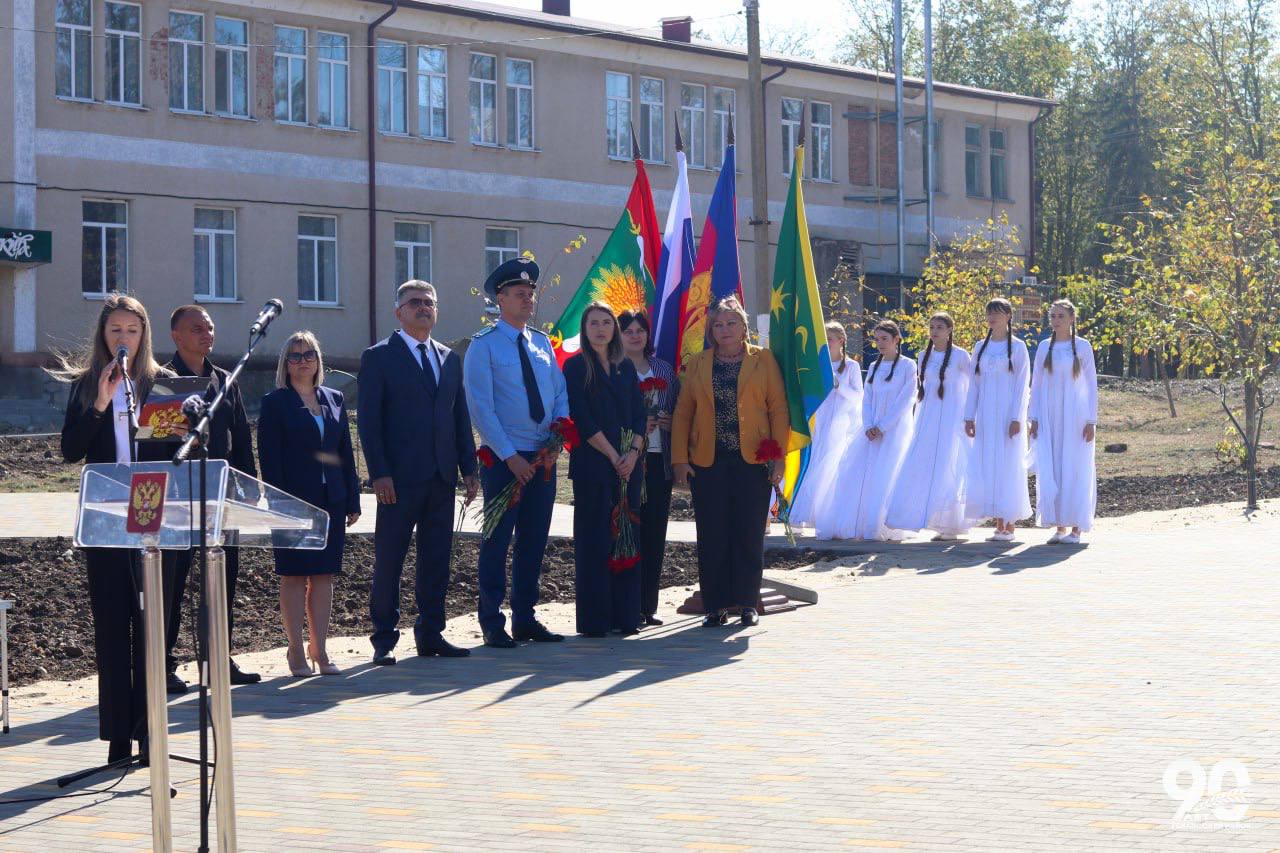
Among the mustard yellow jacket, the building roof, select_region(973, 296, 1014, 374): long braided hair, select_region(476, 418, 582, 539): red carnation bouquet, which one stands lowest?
select_region(476, 418, 582, 539): red carnation bouquet

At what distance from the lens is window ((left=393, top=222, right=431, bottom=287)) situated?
38125 millimetres

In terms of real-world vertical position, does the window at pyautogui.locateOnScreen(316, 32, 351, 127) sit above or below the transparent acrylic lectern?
above

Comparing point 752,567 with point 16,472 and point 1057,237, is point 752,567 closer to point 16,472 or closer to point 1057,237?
point 16,472

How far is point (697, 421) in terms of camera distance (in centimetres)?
1172

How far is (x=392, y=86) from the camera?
37.7 m

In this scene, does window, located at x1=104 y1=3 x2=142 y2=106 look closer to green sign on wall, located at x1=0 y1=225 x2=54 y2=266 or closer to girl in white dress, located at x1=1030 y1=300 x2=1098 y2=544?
green sign on wall, located at x1=0 y1=225 x2=54 y2=266

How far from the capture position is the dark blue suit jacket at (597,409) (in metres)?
11.3

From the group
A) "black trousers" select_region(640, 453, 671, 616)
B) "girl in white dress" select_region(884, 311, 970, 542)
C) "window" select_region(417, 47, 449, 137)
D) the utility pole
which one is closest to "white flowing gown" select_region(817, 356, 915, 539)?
"girl in white dress" select_region(884, 311, 970, 542)

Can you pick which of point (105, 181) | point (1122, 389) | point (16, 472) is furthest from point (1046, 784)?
point (1122, 389)

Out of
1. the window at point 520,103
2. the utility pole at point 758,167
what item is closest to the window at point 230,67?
the window at point 520,103

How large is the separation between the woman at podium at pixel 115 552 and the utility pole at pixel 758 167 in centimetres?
1439

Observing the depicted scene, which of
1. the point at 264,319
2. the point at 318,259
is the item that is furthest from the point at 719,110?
the point at 264,319

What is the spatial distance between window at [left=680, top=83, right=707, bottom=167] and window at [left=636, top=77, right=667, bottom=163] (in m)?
0.48

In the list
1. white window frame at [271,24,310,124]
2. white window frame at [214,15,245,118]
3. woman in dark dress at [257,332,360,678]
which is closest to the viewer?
woman in dark dress at [257,332,360,678]
